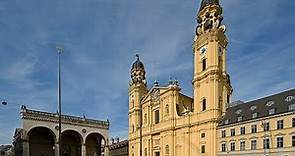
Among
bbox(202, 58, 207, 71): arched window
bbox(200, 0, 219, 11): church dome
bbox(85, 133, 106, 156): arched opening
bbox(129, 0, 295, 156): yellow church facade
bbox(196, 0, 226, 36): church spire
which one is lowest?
bbox(85, 133, 106, 156): arched opening

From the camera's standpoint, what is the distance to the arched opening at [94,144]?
9062cm

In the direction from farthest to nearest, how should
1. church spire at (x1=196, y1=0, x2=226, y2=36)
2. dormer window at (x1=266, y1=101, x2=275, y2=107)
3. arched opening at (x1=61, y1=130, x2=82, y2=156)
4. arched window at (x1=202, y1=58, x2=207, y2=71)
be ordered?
arched opening at (x1=61, y1=130, x2=82, y2=156)
arched window at (x1=202, y1=58, x2=207, y2=71)
church spire at (x1=196, y1=0, x2=226, y2=36)
dormer window at (x1=266, y1=101, x2=275, y2=107)

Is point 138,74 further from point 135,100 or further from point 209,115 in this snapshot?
point 209,115

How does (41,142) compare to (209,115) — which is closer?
(209,115)

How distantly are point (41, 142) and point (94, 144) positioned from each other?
1386cm

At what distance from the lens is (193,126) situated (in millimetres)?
65312

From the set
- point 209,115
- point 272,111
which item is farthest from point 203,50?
point 272,111

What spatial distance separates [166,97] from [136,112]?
619 inches

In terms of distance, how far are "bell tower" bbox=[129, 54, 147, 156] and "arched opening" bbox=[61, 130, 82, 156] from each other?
1341 cm

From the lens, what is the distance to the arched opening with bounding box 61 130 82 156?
88.2 meters

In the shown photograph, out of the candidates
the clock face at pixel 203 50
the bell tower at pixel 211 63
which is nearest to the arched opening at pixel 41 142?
the bell tower at pixel 211 63

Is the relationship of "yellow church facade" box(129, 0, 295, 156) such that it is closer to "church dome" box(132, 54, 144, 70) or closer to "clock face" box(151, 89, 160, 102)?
"clock face" box(151, 89, 160, 102)

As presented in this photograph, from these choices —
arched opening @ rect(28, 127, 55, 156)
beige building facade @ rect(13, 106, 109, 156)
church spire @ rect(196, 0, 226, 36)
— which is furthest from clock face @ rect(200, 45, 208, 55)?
arched opening @ rect(28, 127, 55, 156)

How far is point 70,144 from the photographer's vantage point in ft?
296
